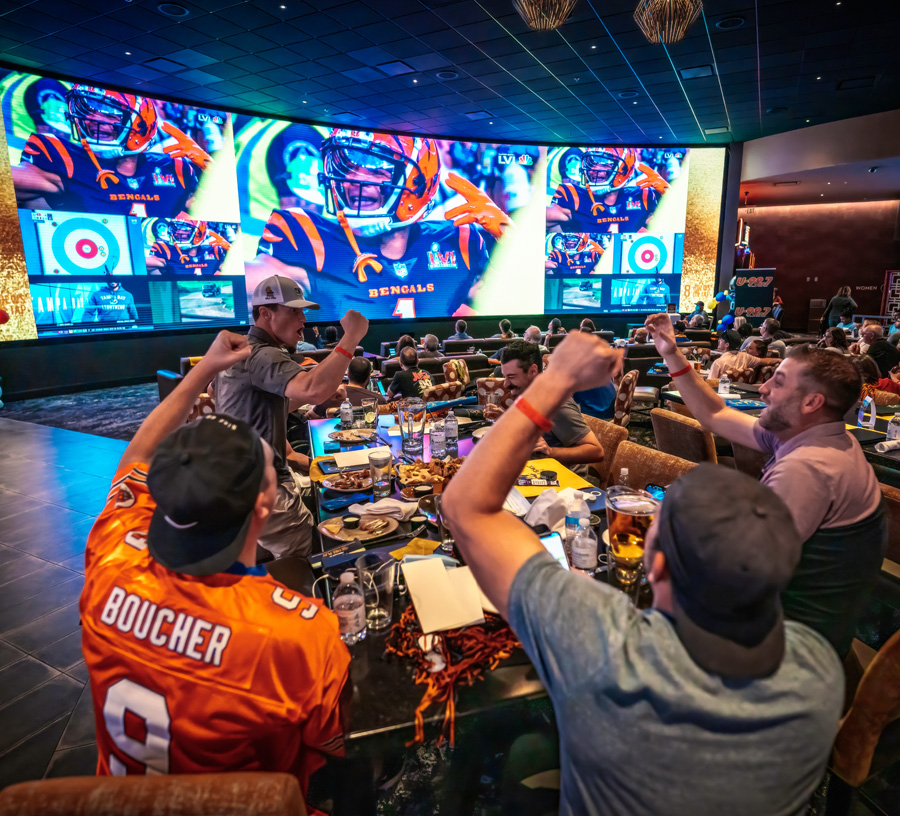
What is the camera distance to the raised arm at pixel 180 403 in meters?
1.63

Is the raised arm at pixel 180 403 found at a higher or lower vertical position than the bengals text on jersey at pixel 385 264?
lower

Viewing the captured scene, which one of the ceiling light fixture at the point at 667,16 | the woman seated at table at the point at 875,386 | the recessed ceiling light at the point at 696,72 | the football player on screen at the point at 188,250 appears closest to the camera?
the woman seated at table at the point at 875,386

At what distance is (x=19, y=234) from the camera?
8.62m

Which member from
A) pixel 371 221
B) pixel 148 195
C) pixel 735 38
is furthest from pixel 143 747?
pixel 371 221

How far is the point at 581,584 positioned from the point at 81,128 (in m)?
11.5

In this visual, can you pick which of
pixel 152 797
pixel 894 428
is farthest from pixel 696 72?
pixel 152 797

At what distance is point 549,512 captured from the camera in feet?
6.39

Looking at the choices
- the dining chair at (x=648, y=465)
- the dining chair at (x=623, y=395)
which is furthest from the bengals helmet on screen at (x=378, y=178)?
the dining chair at (x=648, y=465)

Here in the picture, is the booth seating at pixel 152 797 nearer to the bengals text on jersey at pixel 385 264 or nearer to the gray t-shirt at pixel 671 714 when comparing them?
the gray t-shirt at pixel 671 714

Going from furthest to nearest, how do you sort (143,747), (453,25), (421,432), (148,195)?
1. (148,195)
2. (453,25)
3. (421,432)
4. (143,747)

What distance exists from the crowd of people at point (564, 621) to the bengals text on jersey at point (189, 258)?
391 inches

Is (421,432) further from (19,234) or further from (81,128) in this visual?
(81,128)

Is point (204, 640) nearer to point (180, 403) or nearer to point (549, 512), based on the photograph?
point (180, 403)

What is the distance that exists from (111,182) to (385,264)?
5630mm
